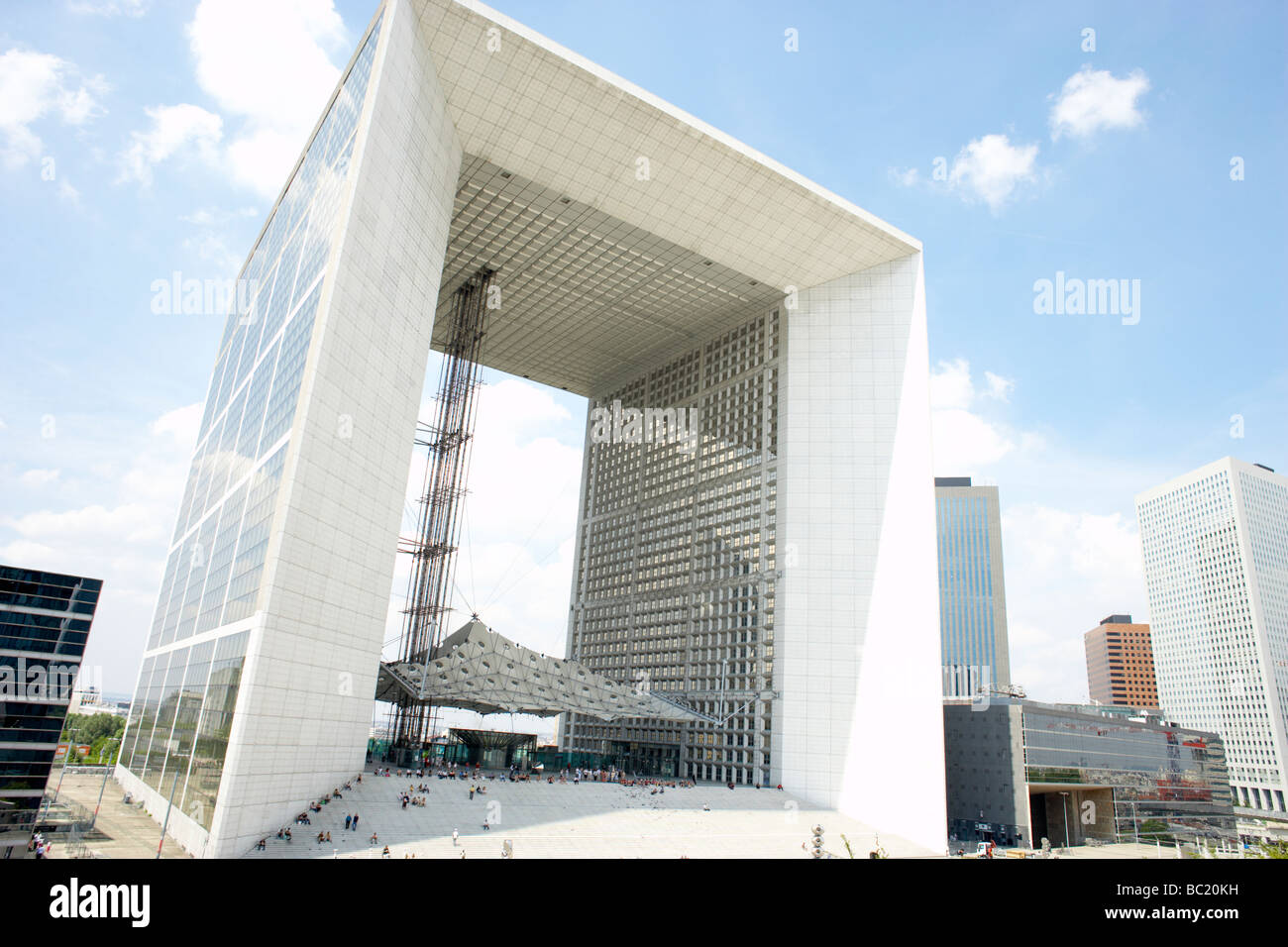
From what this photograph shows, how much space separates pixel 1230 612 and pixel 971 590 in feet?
173

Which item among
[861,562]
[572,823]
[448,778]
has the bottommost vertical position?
[572,823]

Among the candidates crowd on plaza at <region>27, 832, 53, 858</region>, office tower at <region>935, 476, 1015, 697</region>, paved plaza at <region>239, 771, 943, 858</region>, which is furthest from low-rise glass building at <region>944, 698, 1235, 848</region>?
office tower at <region>935, 476, 1015, 697</region>

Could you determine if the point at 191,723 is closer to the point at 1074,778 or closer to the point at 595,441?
the point at 595,441

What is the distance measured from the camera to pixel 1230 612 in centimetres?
15388

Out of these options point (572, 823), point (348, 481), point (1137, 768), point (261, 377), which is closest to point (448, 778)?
point (572, 823)

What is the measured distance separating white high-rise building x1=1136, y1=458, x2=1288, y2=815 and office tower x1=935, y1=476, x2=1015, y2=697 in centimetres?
4700

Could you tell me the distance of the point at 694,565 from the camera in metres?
62.4

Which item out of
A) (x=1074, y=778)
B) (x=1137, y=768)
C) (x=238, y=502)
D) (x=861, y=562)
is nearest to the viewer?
(x=238, y=502)

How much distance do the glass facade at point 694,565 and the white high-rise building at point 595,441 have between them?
0.82ft

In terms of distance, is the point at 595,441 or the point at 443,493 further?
the point at 595,441

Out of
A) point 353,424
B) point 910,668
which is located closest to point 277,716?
point 353,424

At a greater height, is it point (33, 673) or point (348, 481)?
point (348, 481)

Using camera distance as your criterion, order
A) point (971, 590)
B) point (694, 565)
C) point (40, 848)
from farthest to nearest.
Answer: point (971, 590), point (694, 565), point (40, 848)
